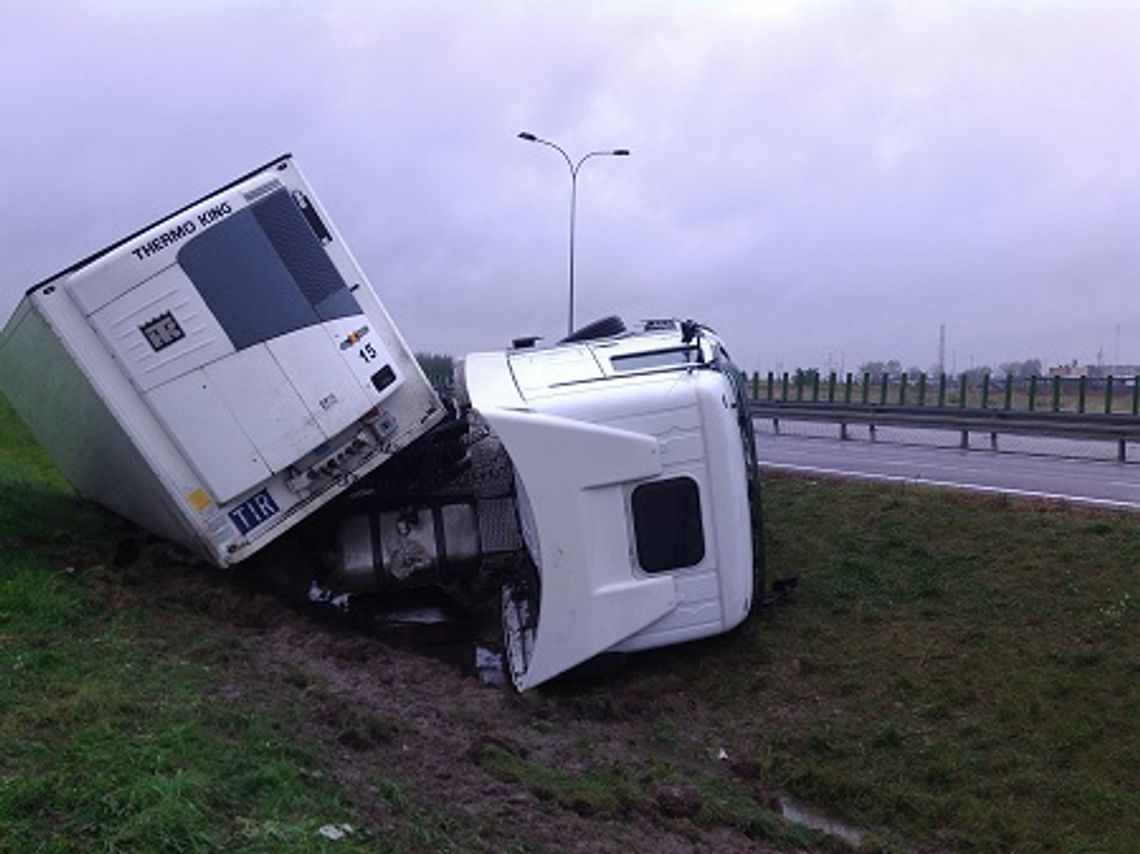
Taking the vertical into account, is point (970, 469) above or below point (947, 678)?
below

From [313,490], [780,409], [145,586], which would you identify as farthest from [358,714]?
[780,409]

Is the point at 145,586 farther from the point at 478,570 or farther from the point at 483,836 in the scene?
the point at 483,836

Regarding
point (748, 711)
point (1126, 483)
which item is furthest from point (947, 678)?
point (1126, 483)

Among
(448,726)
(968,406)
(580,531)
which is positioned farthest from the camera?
(968,406)

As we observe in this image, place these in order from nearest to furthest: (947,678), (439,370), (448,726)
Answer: (448,726) < (947,678) < (439,370)

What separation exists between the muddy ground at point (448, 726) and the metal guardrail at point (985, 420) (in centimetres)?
964

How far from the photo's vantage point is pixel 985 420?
69.3 ft

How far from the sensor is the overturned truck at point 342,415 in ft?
24.5

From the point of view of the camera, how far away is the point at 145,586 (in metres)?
8.34

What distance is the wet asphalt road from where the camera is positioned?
12.6 m

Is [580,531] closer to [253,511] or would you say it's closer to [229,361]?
[253,511]

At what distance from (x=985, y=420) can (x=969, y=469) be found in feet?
18.0

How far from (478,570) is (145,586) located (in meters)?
2.27

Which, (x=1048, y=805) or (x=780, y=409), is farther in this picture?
(x=780, y=409)
